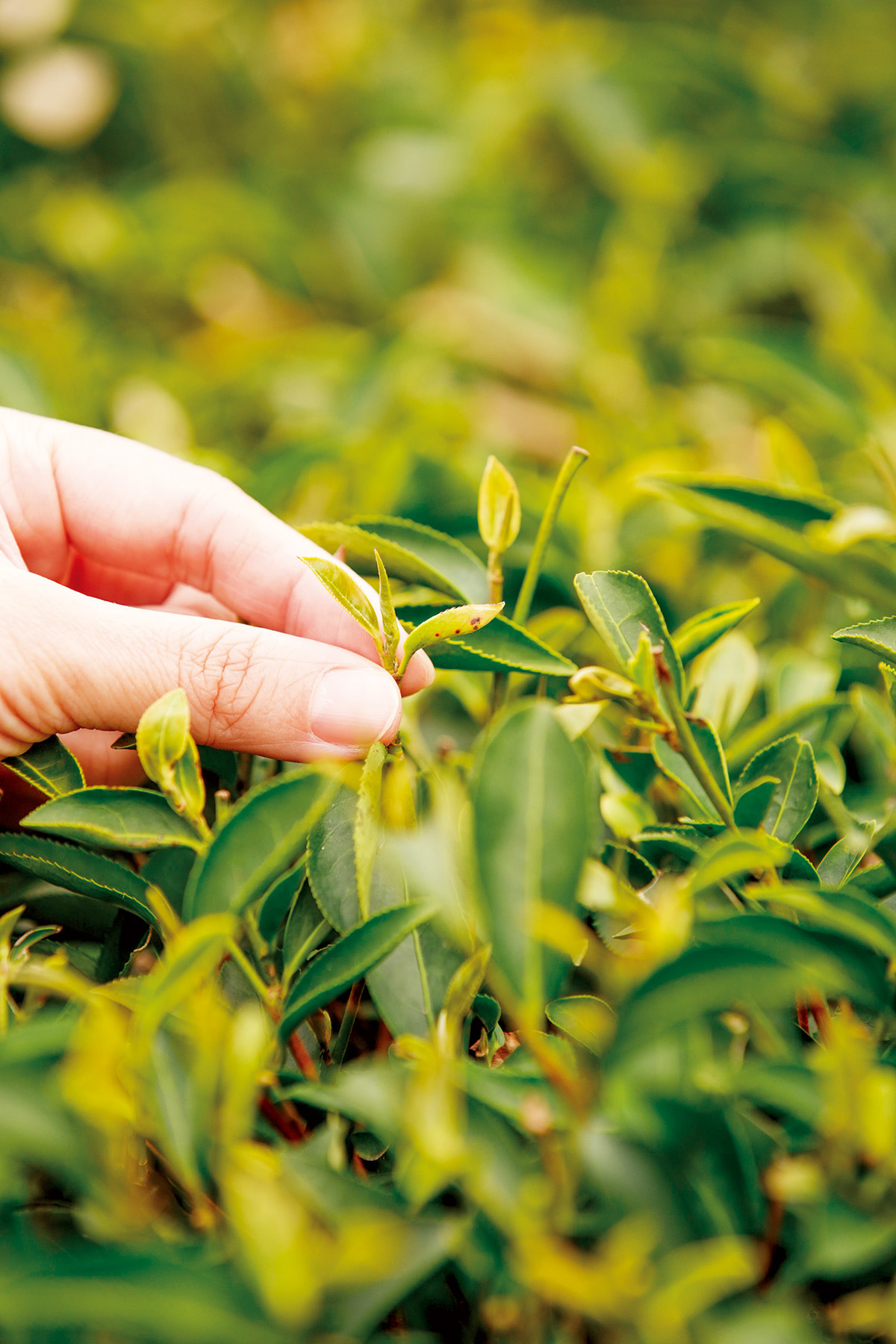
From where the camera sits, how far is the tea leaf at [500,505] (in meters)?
0.63

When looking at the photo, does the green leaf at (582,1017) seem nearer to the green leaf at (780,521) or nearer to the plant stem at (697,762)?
the plant stem at (697,762)

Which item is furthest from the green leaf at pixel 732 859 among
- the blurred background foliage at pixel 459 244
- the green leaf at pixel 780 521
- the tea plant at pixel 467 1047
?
the blurred background foliage at pixel 459 244

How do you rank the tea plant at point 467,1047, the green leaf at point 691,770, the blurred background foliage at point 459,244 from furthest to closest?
the blurred background foliage at point 459,244
the green leaf at point 691,770
the tea plant at point 467,1047

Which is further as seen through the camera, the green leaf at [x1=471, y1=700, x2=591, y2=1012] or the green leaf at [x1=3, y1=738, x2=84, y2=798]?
the green leaf at [x1=3, y1=738, x2=84, y2=798]

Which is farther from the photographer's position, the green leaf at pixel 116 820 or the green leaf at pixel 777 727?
the green leaf at pixel 777 727

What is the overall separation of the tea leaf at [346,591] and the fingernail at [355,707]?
0.10ft

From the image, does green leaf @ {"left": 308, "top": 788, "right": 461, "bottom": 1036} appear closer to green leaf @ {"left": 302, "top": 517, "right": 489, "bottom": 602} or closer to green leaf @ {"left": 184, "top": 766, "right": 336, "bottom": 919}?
green leaf @ {"left": 184, "top": 766, "right": 336, "bottom": 919}

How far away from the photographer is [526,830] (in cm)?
41

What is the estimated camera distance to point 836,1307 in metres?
0.43

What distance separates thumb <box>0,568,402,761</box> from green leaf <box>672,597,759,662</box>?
0.20 meters

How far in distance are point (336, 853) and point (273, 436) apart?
33.3 inches

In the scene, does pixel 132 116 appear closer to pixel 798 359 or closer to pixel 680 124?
pixel 680 124

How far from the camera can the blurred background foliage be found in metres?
1.12

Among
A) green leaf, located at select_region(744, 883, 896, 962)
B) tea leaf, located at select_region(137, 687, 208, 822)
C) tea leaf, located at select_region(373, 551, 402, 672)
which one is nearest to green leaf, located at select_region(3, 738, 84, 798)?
tea leaf, located at select_region(137, 687, 208, 822)
